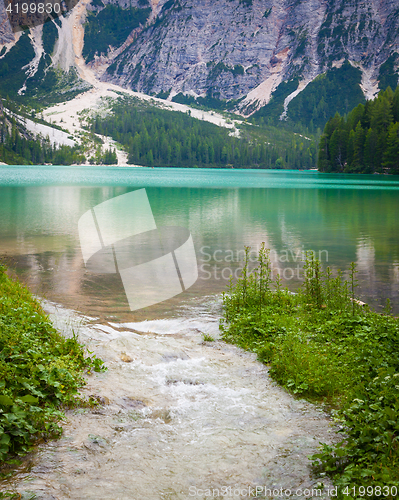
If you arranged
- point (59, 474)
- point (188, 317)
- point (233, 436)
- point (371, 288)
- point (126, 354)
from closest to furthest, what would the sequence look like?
point (59, 474) → point (233, 436) → point (126, 354) → point (188, 317) → point (371, 288)

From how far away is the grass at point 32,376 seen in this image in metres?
5.48

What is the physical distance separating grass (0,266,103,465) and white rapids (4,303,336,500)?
0.86 feet

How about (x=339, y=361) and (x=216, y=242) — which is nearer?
(x=339, y=361)

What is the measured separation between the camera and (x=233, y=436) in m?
6.48

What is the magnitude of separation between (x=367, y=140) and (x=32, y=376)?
128026 mm

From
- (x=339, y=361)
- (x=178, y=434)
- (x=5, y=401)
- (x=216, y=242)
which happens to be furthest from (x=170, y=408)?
(x=216, y=242)

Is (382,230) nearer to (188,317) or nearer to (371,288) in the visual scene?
(371,288)

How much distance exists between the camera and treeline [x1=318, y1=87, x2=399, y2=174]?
383 ft

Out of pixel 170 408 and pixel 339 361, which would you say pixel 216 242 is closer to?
pixel 339 361

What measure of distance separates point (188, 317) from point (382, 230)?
78.6ft

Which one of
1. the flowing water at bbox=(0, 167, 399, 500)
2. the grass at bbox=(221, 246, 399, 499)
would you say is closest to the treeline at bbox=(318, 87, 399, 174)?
the flowing water at bbox=(0, 167, 399, 500)

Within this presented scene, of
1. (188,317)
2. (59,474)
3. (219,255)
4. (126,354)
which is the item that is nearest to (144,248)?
(219,255)

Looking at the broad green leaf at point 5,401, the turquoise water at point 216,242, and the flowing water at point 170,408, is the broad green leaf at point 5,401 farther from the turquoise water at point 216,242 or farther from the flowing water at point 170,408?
the turquoise water at point 216,242

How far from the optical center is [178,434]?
21.3 feet
